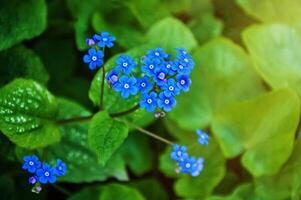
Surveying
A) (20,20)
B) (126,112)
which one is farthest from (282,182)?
(20,20)

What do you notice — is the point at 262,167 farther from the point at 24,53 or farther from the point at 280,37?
the point at 24,53

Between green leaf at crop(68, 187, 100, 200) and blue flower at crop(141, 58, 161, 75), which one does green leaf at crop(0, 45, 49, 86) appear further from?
blue flower at crop(141, 58, 161, 75)

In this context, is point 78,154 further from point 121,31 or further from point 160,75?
point 160,75

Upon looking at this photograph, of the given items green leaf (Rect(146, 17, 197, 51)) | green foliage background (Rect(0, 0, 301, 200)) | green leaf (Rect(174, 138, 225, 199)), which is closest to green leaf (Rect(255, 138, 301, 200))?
green foliage background (Rect(0, 0, 301, 200))

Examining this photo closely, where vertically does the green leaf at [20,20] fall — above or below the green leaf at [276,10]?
above

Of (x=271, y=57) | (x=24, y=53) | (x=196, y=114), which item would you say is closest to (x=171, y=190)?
(x=196, y=114)

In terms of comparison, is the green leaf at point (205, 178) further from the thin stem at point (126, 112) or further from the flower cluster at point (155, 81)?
the flower cluster at point (155, 81)

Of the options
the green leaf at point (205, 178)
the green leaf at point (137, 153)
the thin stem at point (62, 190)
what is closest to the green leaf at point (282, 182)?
the green leaf at point (205, 178)
